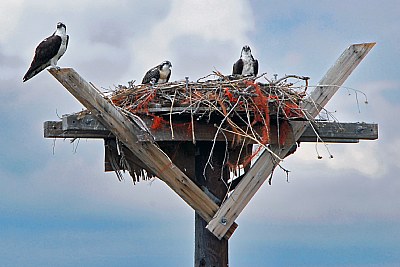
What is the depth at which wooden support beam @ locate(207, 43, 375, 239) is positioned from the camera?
753 cm

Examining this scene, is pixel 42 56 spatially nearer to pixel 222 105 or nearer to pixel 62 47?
pixel 62 47

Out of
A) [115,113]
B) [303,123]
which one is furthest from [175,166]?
[303,123]

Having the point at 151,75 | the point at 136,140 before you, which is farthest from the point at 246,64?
the point at 136,140

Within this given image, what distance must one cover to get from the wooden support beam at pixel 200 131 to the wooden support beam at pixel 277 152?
0.56 feet

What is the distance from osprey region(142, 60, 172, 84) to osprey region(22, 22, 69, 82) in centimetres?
150

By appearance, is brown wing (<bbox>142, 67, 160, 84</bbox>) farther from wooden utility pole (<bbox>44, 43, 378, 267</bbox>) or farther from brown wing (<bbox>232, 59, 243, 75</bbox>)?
wooden utility pole (<bbox>44, 43, 378, 267</bbox>)

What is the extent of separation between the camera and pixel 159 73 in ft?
34.2

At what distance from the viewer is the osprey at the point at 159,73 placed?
10289 millimetres

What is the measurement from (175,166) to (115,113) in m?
0.86

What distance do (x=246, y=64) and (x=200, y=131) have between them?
2.97 metres

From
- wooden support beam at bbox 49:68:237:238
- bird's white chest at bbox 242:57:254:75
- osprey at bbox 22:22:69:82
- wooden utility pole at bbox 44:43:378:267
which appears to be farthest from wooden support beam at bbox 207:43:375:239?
osprey at bbox 22:22:69:82

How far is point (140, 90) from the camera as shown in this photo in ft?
A: 25.4

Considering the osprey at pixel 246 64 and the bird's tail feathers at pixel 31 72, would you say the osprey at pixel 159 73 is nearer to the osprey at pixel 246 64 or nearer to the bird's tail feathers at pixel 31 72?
the osprey at pixel 246 64

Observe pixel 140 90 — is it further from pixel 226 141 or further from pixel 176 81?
pixel 226 141
